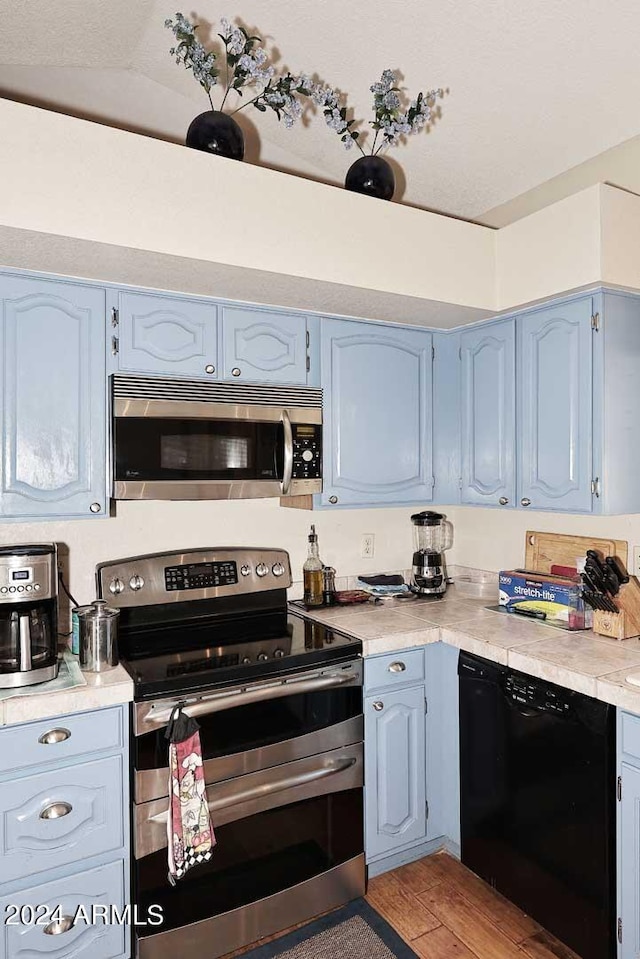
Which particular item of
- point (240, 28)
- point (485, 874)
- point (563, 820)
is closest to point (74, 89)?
point (240, 28)

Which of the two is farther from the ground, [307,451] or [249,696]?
[307,451]

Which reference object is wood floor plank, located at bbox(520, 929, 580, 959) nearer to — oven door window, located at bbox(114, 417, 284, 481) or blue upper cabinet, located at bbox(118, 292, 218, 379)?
oven door window, located at bbox(114, 417, 284, 481)

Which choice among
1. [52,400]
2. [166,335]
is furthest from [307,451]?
[52,400]

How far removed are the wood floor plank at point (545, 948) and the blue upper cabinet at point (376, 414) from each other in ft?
5.25

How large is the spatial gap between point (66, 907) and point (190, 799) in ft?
1.49

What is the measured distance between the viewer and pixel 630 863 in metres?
1.75

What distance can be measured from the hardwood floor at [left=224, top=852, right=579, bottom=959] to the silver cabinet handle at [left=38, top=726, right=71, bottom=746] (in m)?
0.91

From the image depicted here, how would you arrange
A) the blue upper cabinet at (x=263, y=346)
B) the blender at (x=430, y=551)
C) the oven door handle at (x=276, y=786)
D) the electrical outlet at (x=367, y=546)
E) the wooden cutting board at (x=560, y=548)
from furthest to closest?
the electrical outlet at (x=367, y=546) → the blender at (x=430, y=551) → the wooden cutting board at (x=560, y=548) → the blue upper cabinet at (x=263, y=346) → the oven door handle at (x=276, y=786)

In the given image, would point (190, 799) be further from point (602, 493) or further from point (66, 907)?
point (602, 493)

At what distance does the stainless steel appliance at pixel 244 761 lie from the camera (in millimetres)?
1863

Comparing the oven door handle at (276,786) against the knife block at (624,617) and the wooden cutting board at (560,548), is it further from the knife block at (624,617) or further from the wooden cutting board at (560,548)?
the wooden cutting board at (560,548)

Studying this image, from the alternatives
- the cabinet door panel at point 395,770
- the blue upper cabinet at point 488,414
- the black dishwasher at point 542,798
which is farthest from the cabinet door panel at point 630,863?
the blue upper cabinet at point 488,414

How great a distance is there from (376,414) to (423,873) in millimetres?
1796

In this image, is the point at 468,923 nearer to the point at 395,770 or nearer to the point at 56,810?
the point at 395,770
